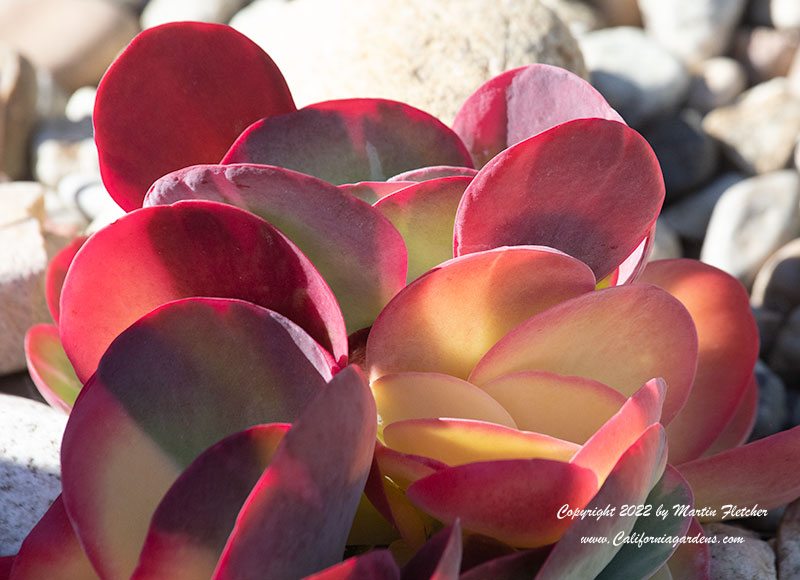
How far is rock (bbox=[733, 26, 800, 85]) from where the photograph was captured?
1.86 metres

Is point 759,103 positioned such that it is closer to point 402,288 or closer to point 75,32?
point 75,32

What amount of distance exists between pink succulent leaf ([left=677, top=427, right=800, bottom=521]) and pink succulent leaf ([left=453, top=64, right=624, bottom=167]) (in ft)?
0.55

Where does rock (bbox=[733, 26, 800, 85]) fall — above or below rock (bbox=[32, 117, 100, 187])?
below

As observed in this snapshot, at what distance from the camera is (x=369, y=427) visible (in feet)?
0.82

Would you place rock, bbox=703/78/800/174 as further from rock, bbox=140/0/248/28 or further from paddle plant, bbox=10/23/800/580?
paddle plant, bbox=10/23/800/580

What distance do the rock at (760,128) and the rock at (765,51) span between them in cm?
13

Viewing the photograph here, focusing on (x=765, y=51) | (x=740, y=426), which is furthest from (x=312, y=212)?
(x=765, y=51)

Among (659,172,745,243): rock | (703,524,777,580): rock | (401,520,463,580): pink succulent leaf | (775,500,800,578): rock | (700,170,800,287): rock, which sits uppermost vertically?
(401,520,463,580): pink succulent leaf

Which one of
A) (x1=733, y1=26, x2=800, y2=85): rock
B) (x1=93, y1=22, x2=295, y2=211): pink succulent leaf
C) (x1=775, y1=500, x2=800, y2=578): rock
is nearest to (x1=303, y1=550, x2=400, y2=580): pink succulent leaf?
(x1=93, y1=22, x2=295, y2=211): pink succulent leaf

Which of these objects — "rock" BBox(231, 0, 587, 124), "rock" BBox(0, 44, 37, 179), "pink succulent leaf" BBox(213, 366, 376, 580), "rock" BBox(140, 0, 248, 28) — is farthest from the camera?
"rock" BBox(140, 0, 248, 28)

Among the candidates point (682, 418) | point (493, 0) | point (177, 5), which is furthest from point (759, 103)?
point (682, 418)

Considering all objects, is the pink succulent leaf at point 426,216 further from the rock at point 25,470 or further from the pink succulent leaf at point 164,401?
the rock at point 25,470

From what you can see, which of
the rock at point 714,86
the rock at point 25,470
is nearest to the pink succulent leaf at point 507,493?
the rock at point 25,470

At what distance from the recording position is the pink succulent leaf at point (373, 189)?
36cm
